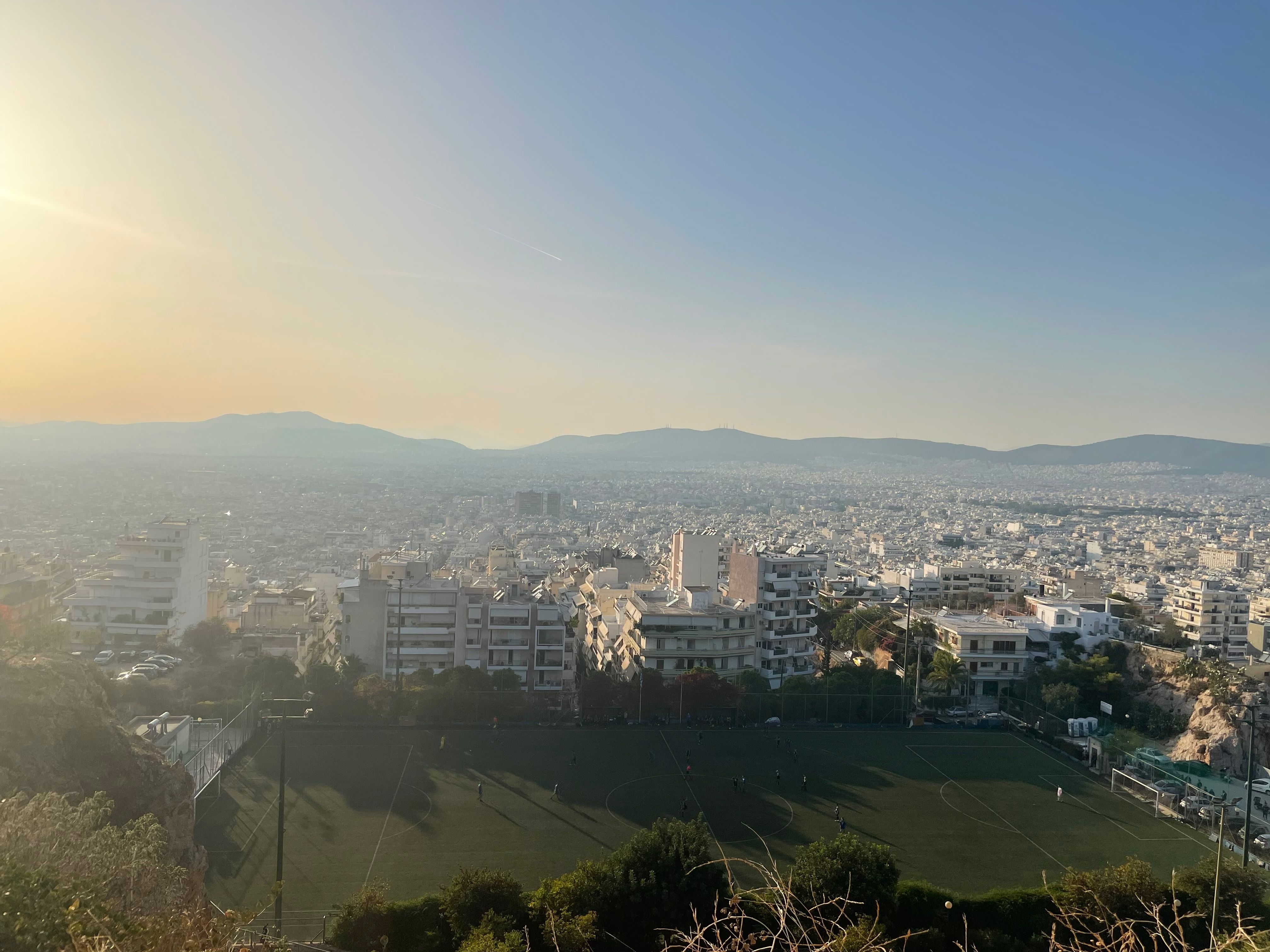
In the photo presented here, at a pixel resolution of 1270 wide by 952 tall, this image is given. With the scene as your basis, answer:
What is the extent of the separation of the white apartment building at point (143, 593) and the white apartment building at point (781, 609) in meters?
19.8

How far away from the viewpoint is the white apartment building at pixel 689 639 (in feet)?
86.4

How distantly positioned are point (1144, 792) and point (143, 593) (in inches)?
1216

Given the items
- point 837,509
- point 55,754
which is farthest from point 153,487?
point 837,509

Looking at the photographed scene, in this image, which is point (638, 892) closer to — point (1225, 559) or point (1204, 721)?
point (1204, 721)

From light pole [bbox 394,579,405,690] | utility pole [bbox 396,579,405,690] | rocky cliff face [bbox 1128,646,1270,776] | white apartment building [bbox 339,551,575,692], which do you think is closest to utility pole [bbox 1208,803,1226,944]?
rocky cliff face [bbox 1128,646,1270,776]

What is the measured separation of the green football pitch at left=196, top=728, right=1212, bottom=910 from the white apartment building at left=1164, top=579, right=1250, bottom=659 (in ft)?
73.5

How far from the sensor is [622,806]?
17.3m

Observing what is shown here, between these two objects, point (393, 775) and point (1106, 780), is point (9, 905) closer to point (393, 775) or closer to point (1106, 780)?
point (393, 775)

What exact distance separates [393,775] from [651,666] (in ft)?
31.5

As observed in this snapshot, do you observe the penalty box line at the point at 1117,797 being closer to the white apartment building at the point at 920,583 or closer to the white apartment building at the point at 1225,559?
the white apartment building at the point at 920,583

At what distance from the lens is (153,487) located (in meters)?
83.4

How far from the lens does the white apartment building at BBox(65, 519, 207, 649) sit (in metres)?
29.4

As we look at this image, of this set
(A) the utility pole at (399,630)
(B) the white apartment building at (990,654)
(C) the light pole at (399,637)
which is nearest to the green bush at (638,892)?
(C) the light pole at (399,637)

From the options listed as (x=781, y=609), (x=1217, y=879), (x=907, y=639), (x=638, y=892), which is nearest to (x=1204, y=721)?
(x=907, y=639)
